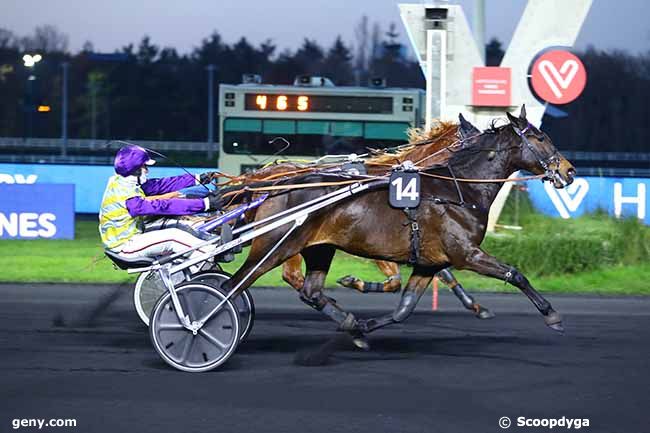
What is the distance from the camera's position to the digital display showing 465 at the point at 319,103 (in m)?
24.5

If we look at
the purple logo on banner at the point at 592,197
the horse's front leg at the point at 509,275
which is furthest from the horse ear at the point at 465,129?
the purple logo on banner at the point at 592,197

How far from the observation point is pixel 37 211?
1955 centimetres

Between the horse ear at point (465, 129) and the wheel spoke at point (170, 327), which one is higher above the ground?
the horse ear at point (465, 129)

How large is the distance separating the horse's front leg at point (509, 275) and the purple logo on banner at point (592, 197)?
9705 mm

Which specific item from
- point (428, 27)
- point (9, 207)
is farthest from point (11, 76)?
point (428, 27)

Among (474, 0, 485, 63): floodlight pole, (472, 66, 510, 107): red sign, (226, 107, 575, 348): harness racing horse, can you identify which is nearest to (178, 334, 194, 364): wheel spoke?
(226, 107, 575, 348): harness racing horse

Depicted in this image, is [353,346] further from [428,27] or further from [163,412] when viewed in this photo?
[428,27]

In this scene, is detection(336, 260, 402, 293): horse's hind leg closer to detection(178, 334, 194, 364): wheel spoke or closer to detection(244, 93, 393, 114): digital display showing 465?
detection(178, 334, 194, 364): wheel spoke

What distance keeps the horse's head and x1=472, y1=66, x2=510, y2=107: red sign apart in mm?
6673

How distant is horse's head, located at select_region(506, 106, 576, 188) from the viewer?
942 cm

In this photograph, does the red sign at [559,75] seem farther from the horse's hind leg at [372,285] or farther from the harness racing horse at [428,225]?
the harness racing horse at [428,225]

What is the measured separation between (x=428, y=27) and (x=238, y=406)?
961cm

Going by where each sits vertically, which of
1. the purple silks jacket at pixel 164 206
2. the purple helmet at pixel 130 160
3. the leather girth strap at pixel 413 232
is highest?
the purple helmet at pixel 130 160

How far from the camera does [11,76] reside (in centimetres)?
7488
